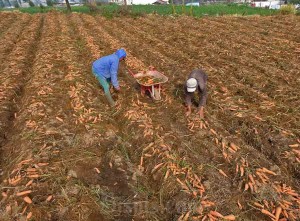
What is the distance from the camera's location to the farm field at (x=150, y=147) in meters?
4.03

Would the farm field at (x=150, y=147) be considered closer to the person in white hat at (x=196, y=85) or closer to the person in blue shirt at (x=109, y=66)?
the person in white hat at (x=196, y=85)

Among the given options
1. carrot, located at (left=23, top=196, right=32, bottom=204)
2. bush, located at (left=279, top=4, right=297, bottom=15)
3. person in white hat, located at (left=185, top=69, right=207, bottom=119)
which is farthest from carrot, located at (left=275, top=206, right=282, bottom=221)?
bush, located at (left=279, top=4, right=297, bottom=15)

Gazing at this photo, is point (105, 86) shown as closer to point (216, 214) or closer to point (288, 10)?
point (216, 214)

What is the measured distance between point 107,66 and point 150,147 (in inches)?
106

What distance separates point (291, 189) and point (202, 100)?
8.93 ft

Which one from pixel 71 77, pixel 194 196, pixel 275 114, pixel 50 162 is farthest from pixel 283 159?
pixel 71 77

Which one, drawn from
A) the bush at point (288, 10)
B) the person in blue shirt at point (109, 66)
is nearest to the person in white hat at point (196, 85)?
the person in blue shirt at point (109, 66)

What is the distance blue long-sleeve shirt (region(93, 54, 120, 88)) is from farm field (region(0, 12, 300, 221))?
0.89 meters

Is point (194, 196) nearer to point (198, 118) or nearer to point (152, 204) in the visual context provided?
point (152, 204)

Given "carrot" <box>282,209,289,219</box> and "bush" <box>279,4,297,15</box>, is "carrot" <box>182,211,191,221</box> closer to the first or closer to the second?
"carrot" <box>282,209,289,219</box>

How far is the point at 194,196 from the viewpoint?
13.3ft

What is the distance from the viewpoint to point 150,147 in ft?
17.1

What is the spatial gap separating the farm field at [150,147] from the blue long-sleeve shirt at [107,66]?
0.89 meters

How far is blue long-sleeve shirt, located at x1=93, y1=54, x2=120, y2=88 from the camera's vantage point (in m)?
6.52
